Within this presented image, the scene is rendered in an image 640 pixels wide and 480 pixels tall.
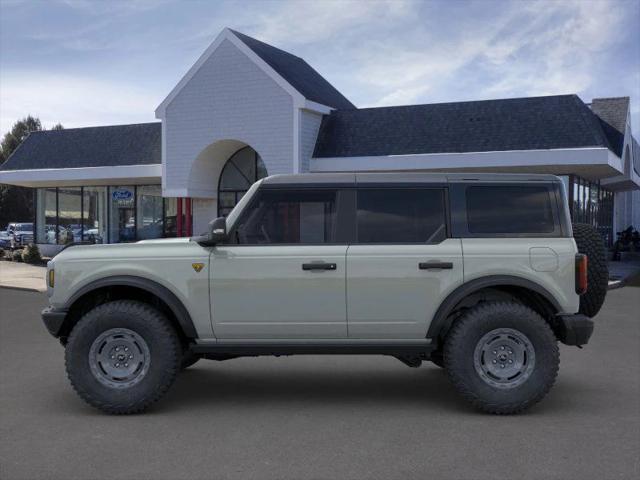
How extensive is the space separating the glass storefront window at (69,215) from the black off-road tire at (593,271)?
2910cm

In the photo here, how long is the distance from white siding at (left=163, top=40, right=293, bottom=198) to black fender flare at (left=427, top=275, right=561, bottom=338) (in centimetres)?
1731

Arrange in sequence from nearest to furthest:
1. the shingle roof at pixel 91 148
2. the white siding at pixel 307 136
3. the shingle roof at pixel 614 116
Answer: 1. the white siding at pixel 307 136
2. the shingle roof at pixel 614 116
3. the shingle roof at pixel 91 148

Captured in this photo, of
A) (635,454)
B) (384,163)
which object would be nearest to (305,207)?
(635,454)

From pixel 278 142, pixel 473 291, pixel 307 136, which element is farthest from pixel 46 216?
pixel 473 291

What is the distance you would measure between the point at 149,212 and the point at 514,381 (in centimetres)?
2599

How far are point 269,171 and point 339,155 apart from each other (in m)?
2.39

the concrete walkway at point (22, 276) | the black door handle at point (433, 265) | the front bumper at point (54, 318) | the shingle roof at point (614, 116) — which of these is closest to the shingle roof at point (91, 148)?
the concrete walkway at point (22, 276)

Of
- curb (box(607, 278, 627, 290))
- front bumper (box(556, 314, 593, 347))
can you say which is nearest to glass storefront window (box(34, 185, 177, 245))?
curb (box(607, 278, 627, 290))

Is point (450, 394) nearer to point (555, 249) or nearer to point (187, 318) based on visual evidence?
point (555, 249)

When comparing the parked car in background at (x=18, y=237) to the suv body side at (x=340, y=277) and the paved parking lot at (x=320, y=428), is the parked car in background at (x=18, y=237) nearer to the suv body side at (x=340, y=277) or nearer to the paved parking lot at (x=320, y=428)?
the paved parking lot at (x=320, y=428)

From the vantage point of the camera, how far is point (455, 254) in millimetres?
6219

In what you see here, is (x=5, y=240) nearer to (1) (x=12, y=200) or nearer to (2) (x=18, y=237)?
(2) (x=18, y=237)

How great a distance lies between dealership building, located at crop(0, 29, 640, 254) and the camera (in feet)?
71.6

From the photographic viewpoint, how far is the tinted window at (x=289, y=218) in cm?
633
